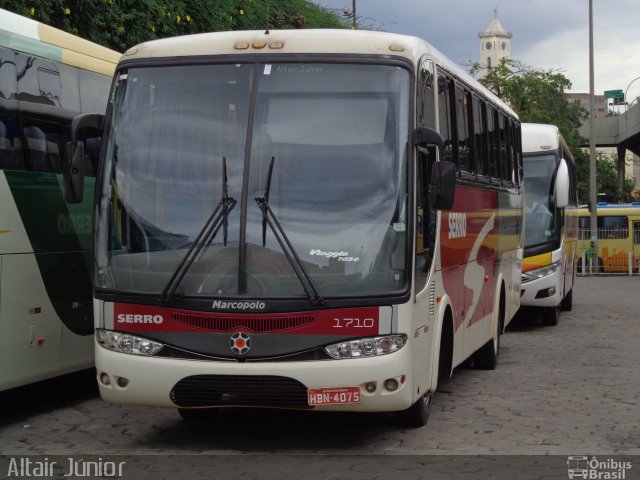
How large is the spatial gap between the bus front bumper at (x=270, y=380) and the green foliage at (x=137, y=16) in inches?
268

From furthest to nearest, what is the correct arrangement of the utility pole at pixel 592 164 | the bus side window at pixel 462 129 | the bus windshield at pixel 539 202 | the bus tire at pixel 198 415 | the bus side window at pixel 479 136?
the utility pole at pixel 592 164, the bus windshield at pixel 539 202, the bus side window at pixel 479 136, the bus side window at pixel 462 129, the bus tire at pixel 198 415

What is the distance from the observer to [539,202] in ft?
65.4

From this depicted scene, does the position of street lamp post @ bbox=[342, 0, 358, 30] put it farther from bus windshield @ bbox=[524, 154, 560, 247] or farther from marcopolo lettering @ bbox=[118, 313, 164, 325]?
marcopolo lettering @ bbox=[118, 313, 164, 325]

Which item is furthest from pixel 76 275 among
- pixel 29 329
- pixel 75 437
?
pixel 75 437

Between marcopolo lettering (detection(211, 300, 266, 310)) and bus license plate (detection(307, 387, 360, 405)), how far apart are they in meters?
0.68

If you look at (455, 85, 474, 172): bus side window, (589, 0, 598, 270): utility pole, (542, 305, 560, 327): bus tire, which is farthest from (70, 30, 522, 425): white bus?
(589, 0, 598, 270): utility pole

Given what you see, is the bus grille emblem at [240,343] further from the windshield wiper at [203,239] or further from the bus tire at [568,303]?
the bus tire at [568,303]

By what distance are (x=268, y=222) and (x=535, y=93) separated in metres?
60.0

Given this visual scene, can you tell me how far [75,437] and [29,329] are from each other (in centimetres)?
115

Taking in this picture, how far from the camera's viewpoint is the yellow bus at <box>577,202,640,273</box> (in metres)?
44.8

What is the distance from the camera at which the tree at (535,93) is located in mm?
61688

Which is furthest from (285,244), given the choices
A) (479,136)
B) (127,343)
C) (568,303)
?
(568,303)

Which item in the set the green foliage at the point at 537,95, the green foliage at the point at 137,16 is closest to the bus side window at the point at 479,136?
the green foliage at the point at 137,16

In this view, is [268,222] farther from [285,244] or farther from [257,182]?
[257,182]
